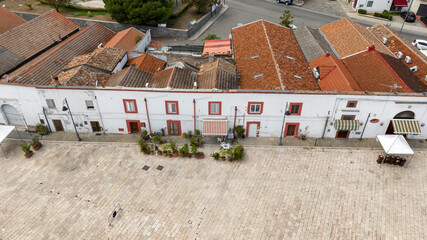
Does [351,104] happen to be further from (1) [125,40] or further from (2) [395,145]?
(1) [125,40]

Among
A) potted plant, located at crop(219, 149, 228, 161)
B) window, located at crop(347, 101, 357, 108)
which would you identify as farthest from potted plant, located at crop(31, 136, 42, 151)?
window, located at crop(347, 101, 357, 108)

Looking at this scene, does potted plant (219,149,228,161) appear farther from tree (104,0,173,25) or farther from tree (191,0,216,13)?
tree (191,0,216,13)

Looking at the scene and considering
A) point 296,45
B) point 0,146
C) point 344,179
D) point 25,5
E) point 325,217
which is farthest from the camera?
point 25,5

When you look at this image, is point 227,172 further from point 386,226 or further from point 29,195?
point 29,195

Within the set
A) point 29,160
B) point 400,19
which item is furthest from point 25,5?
point 400,19

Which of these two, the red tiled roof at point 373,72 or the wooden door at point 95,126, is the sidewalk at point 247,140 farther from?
the red tiled roof at point 373,72

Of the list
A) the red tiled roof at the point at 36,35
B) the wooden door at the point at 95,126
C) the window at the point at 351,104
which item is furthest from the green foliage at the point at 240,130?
the red tiled roof at the point at 36,35

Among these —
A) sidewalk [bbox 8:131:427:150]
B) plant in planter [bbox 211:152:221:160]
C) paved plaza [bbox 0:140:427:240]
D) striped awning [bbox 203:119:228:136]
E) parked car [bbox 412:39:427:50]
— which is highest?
parked car [bbox 412:39:427:50]
